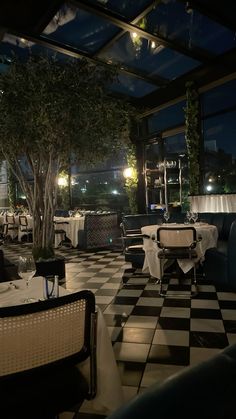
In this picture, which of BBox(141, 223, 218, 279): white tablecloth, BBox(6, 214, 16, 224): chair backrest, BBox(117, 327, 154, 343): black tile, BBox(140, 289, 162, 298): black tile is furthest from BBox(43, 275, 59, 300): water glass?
BBox(6, 214, 16, 224): chair backrest

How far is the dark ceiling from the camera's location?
5.66 m

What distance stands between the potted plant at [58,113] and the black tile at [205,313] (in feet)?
7.70

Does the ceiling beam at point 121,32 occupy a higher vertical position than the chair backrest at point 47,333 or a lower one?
higher

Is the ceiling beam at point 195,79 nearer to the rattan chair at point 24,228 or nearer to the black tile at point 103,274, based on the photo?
the rattan chair at point 24,228

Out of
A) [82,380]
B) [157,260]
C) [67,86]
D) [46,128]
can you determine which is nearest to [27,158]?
[46,128]

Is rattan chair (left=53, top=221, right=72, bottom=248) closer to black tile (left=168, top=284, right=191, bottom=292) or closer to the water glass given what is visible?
black tile (left=168, top=284, right=191, bottom=292)

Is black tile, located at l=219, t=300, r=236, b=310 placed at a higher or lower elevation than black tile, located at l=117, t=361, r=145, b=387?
higher

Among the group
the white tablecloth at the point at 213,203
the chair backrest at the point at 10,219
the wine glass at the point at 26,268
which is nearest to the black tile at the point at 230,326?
the wine glass at the point at 26,268

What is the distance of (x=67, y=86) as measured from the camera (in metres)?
3.92

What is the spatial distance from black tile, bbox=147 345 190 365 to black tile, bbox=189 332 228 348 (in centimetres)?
15

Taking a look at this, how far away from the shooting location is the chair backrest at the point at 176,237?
423cm

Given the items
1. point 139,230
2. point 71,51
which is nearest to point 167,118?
point 71,51

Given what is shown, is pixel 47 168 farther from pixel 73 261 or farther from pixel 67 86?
pixel 73 261

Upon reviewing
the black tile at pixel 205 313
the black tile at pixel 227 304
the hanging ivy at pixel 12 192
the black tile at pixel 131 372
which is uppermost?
the hanging ivy at pixel 12 192
